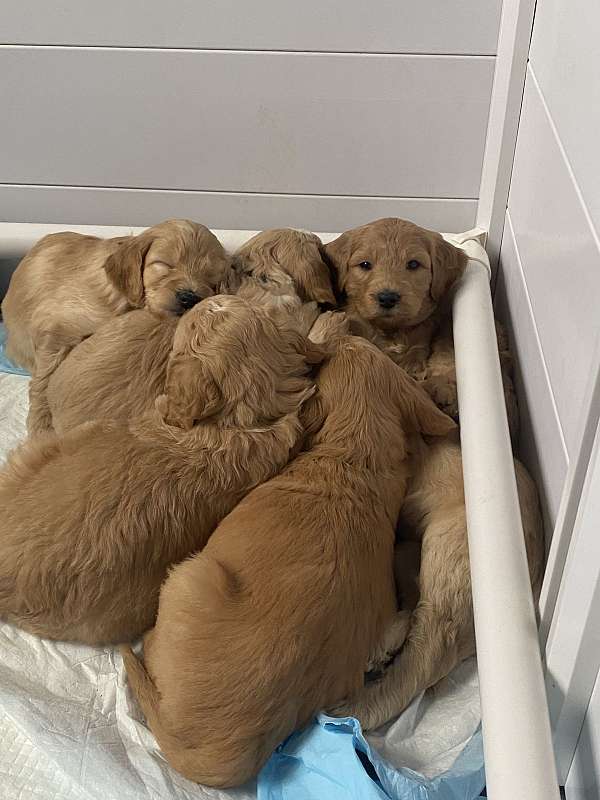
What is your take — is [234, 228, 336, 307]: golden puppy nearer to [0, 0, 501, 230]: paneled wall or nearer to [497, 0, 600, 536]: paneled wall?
[0, 0, 501, 230]: paneled wall

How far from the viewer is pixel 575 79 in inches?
63.6

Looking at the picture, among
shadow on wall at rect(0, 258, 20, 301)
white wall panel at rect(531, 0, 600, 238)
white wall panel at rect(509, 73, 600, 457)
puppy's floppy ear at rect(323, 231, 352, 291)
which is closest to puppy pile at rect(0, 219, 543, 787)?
puppy's floppy ear at rect(323, 231, 352, 291)

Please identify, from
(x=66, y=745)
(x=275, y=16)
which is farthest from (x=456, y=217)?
(x=66, y=745)

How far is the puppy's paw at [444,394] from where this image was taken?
80.0 inches

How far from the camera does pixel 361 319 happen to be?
7.13 ft

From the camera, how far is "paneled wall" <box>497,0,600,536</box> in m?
1.45

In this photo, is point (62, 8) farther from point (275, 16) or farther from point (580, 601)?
point (580, 601)

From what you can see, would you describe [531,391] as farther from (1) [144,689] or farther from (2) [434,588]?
(1) [144,689]

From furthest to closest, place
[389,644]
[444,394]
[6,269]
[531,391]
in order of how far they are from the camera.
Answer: [6,269] → [444,394] → [531,391] → [389,644]

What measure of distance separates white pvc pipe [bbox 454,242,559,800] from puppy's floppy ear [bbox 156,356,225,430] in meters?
0.51

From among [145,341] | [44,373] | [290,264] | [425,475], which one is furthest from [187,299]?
[425,475]

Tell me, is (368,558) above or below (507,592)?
below

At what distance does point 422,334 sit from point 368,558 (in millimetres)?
853

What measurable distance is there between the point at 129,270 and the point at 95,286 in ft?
0.45
